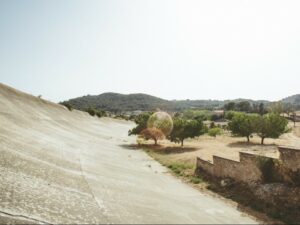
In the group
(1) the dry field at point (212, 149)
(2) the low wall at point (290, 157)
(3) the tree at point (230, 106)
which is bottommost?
(1) the dry field at point (212, 149)

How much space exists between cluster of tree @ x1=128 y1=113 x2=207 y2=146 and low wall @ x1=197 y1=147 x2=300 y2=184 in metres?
22.9

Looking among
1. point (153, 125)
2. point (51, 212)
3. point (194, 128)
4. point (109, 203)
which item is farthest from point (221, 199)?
point (153, 125)

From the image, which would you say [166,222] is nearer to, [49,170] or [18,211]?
[18,211]

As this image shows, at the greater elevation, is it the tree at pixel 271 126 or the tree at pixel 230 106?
the tree at pixel 230 106

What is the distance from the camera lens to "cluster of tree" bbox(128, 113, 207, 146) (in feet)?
142

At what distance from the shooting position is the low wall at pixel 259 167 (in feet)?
49.1

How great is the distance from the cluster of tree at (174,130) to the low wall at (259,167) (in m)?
22.9

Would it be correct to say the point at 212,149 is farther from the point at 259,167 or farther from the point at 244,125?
the point at 259,167

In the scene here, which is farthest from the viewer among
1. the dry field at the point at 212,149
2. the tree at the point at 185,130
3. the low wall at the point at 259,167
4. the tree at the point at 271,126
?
the tree at the point at 271,126

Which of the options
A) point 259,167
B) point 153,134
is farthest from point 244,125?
point 259,167

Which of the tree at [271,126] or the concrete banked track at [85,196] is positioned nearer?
the concrete banked track at [85,196]

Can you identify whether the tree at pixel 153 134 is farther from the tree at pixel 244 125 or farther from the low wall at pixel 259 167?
the low wall at pixel 259 167

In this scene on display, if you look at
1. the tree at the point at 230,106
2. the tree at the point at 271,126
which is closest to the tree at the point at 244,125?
the tree at the point at 271,126

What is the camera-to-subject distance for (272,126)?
4841 centimetres
